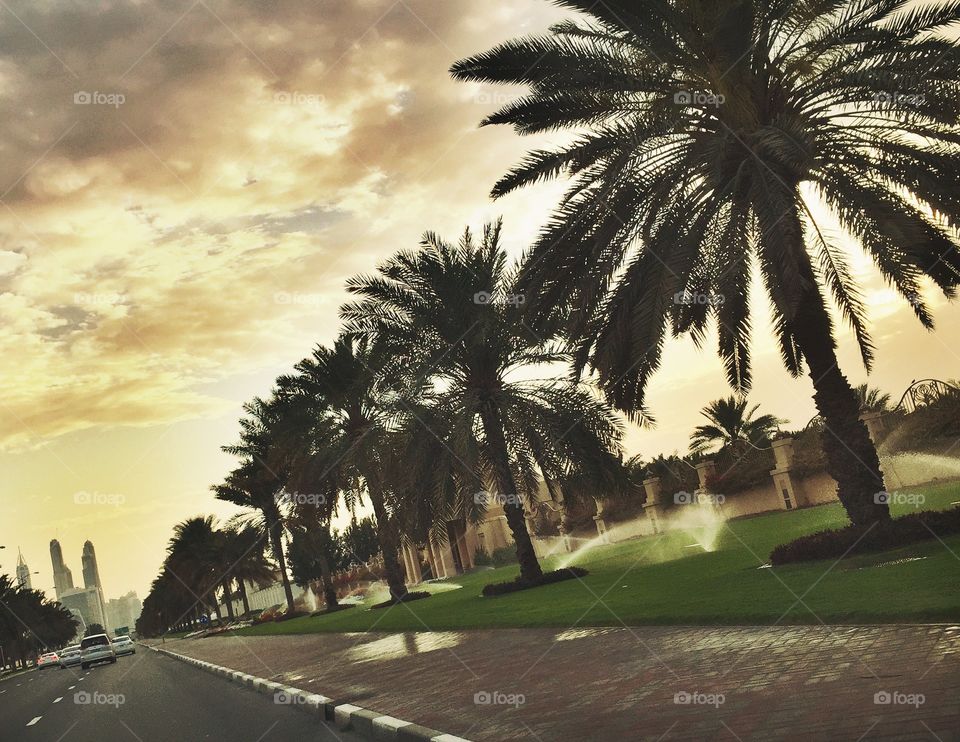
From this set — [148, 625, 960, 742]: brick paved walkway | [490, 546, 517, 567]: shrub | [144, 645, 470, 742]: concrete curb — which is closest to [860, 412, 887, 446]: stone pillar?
[148, 625, 960, 742]: brick paved walkway

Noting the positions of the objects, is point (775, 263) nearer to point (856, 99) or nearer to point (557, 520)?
point (856, 99)

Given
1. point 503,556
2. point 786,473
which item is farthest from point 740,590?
point 503,556

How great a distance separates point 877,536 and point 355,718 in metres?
9.26

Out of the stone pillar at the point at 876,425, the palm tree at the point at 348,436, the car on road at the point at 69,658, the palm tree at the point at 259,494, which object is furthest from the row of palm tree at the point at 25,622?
the stone pillar at the point at 876,425

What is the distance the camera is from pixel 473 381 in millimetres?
27719

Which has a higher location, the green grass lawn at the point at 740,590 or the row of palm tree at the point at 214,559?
the row of palm tree at the point at 214,559

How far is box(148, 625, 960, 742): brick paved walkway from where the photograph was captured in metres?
6.31

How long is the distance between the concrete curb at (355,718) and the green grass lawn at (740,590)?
4611 millimetres

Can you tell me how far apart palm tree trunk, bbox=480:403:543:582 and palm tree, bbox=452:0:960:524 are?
9.06m

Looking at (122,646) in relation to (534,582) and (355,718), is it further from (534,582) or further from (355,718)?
(355,718)

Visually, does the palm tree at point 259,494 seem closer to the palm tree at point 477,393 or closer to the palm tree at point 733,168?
the palm tree at point 477,393

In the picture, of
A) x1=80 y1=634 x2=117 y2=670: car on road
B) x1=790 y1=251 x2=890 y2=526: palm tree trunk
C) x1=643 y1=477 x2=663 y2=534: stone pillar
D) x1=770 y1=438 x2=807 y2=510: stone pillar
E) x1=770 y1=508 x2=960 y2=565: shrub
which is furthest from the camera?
x1=80 y1=634 x2=117 y2=670: car on road

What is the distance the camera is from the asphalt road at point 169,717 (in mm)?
10953

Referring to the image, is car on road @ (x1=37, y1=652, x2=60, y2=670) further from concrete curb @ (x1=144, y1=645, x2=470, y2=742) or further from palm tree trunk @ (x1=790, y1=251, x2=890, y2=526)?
palm tree trunk @ (x1=790, y1=251, x2=890, y2=526)
